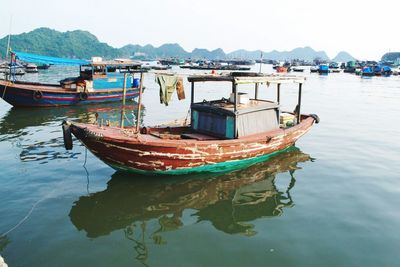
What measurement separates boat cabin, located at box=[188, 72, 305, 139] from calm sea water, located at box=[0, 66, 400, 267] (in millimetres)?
1621

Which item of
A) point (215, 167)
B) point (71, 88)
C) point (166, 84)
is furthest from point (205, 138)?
point (71, 88)

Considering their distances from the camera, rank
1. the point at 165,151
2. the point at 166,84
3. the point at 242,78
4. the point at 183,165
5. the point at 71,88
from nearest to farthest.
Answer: the point at 165,151, the point at 183,165, the point at 242,78, the point at 166,84, the point at 71,88

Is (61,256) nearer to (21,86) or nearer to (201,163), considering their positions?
(201,163)

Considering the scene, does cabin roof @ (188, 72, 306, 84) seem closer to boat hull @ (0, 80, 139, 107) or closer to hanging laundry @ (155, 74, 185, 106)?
hanging laundry @ (155, 74, 185, 106)

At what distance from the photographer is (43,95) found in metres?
25.1

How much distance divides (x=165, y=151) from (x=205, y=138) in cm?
227

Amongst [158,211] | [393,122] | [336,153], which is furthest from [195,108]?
[393,122]

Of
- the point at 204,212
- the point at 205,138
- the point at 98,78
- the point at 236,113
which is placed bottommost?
the point at 204,212

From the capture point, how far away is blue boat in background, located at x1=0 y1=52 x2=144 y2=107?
81.0 ft

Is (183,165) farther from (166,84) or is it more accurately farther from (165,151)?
Result: (166,84)

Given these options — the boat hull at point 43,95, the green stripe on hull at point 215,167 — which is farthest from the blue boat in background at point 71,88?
the green stripe on hull at point 215,167

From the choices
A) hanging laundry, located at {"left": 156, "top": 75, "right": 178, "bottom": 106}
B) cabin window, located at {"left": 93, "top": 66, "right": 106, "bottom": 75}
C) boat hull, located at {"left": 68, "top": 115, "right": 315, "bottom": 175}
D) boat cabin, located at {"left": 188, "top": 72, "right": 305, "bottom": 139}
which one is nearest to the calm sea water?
boat hull, located at {"left": 68, "top": 115, "right": 315, "bottom": 175}

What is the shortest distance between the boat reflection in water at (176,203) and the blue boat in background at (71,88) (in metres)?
14.4

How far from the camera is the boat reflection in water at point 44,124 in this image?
14.6 metres
